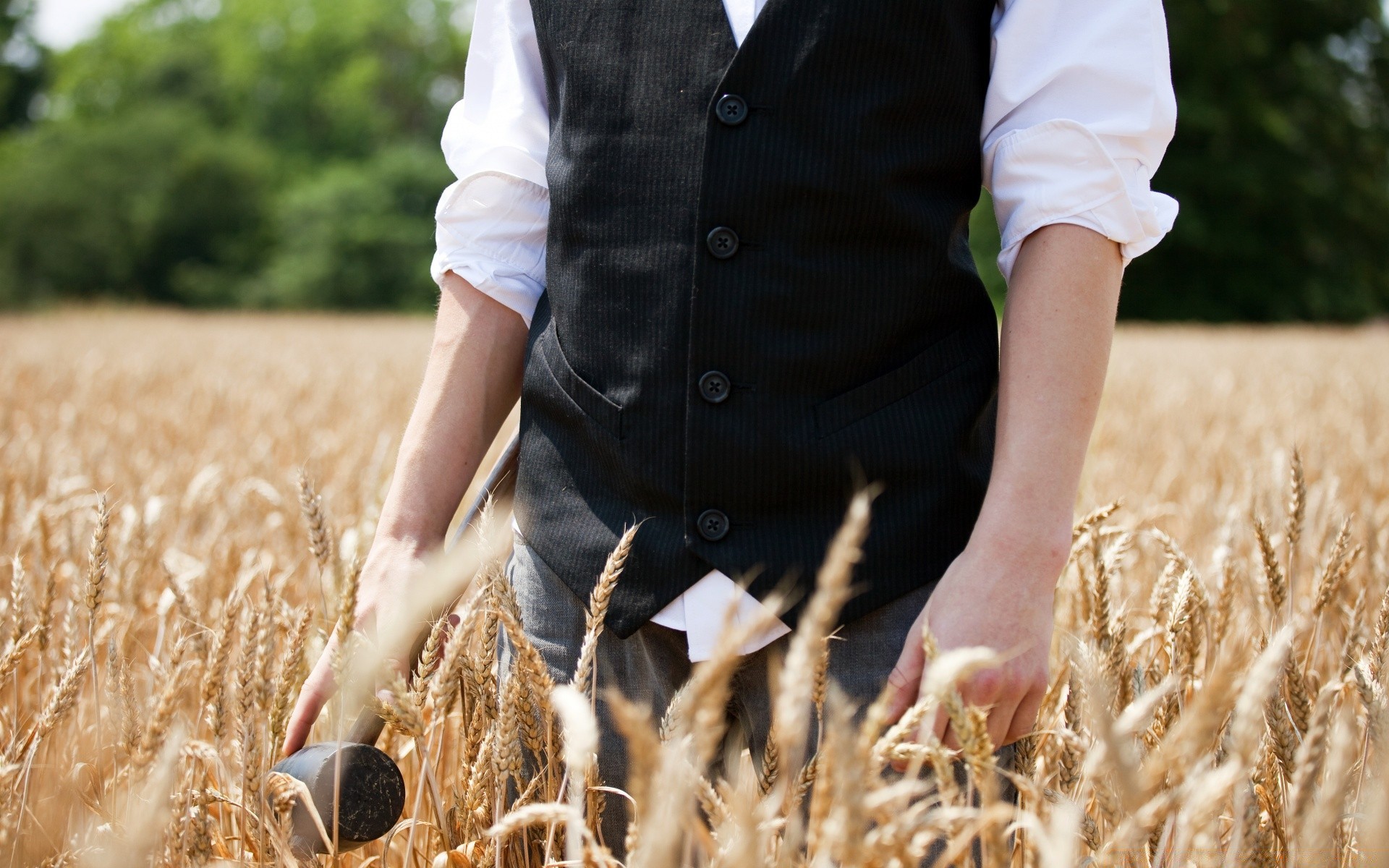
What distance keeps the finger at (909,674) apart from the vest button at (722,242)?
15.1 inches

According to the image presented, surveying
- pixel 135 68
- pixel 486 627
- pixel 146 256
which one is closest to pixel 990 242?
pixel 146 256

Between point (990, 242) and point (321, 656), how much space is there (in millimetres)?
23732

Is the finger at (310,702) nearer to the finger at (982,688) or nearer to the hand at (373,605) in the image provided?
the hand at (373,605)

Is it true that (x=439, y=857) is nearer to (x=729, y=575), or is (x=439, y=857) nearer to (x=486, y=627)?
(x=486, y=627)

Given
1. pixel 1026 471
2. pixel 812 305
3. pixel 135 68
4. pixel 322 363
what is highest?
pixel 135 68

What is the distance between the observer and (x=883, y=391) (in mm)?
1021

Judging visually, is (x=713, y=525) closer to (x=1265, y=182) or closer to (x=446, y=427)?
(x=446, y=427)

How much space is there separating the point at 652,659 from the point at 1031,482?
421 mm

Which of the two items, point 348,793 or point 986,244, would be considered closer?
point 348,793

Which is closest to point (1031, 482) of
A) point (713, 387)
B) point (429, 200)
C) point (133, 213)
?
point (713, 387)

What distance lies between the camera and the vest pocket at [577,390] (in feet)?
3.55

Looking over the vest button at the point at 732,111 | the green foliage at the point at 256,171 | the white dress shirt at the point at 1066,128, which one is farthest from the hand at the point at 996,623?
the green foliage at the point at 256,171

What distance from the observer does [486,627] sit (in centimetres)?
103

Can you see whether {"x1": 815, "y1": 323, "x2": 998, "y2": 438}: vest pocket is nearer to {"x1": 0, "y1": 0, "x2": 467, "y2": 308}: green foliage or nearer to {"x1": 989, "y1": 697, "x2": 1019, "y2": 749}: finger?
{"x1": 989, "y1": 697, "x2": 1019, "y2": 749}: finger
